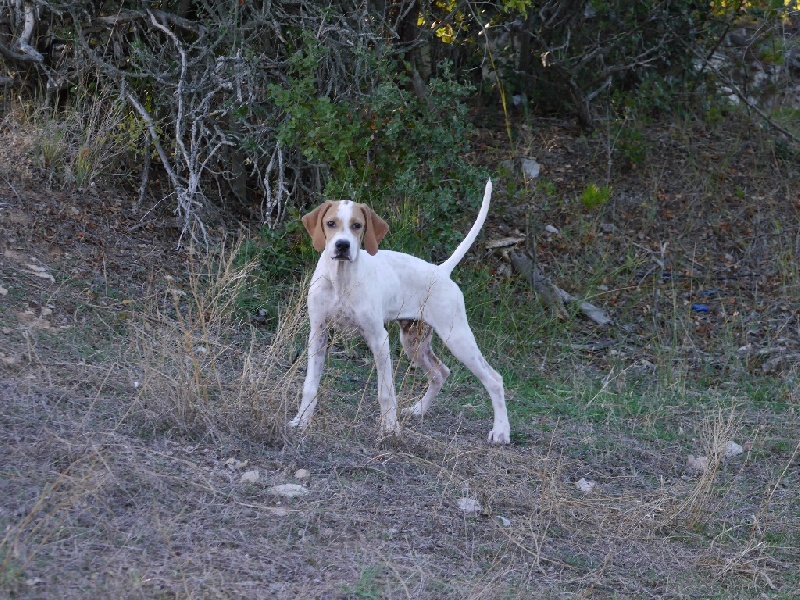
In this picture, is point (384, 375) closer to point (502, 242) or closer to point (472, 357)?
point (472, 357)

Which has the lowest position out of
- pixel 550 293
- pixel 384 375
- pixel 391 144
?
pixel 550 293

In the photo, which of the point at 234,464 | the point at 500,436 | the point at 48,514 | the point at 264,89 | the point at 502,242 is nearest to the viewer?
the point at 48,514

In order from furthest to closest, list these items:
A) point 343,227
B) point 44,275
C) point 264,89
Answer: point 264,89, point 44,275, point 343,227

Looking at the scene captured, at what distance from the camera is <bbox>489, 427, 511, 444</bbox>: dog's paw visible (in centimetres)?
612

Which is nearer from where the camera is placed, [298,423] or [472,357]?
[298,423]

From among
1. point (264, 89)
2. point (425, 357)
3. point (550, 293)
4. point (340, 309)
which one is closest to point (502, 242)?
point (550, 293)

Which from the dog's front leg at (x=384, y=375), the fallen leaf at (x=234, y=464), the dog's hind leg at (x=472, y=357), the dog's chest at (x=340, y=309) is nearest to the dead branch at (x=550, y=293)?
the dog's hind leg at (x=472, y=357)

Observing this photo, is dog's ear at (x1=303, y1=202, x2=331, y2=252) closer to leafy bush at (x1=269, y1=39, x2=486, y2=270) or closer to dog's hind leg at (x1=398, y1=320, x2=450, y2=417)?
dog's hind leg at (x1=398, y1=320, x2=450, y2=417)

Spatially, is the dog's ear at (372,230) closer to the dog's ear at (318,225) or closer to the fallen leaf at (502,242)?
the dog's ear at (318,225)

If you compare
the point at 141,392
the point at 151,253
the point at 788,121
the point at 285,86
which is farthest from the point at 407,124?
the point at 788,121

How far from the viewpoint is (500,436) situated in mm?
6152

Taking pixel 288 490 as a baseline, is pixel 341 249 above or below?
above

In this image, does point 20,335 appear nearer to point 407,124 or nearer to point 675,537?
point 407,124

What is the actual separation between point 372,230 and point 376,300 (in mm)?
372
